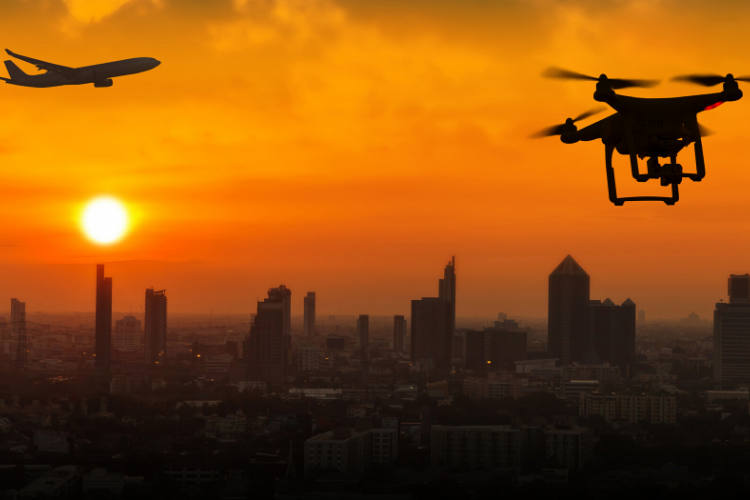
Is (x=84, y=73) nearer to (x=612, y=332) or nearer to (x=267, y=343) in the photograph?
(x=267, y=343)

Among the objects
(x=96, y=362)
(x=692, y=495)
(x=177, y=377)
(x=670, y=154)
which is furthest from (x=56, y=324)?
(x=670, y=154)

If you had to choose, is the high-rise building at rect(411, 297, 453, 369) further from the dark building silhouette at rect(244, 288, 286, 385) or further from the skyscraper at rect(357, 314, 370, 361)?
the dark building silhouette at rect(244, 288, 286, 385)

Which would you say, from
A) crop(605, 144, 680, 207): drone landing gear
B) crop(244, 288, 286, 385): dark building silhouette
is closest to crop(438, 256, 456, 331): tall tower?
crop(244, 288, 286, 385): dark building silhouette

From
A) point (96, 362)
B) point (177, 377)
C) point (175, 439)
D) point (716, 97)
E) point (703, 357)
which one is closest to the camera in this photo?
point (716, 97)

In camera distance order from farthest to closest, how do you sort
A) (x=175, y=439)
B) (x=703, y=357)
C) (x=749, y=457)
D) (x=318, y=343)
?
(x=318, y=343), (x=703, y=357), (x=175, y=439), (x=749, y=457)

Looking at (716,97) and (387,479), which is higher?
(716,97)

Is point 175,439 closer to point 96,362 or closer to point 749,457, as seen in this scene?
point 749,457

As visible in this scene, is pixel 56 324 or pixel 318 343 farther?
pixel 318 343
